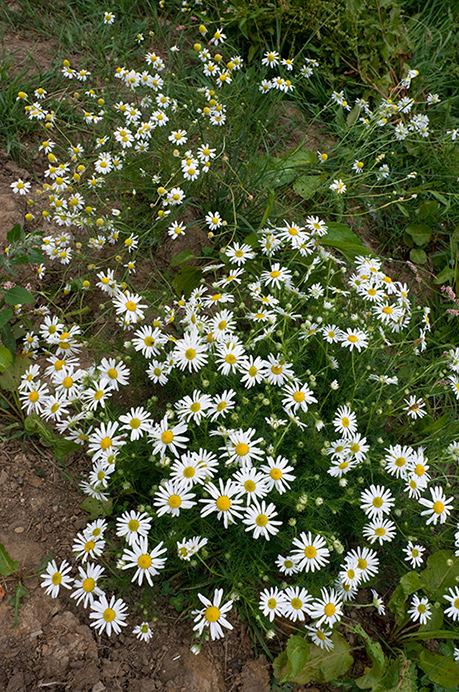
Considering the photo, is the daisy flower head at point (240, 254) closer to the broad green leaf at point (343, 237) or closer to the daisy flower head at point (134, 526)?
the broad green leaf at point (343, 237)

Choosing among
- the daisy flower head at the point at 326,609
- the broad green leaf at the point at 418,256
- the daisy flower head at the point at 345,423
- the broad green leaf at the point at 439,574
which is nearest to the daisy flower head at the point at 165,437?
the daisy flower head at the point at 345,423

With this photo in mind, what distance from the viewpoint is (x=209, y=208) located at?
3424mm

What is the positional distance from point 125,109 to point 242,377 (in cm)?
216

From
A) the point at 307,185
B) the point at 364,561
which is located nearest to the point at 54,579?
the point at 364,561

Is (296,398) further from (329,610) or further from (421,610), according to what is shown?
(421,610)

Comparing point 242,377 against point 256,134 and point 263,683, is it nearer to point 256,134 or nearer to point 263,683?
point 263,683

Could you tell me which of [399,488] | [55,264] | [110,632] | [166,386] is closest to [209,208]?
[55,264]

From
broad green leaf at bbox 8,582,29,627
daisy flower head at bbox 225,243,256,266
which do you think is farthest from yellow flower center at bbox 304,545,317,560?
daisy flower head at bbox 225,243,256,266

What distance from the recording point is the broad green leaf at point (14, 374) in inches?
104

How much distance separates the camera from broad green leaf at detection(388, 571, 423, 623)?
232cm

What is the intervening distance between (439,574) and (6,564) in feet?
6.62

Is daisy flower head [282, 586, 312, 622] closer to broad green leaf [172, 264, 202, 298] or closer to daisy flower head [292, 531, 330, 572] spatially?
daisy flower head [292, 531, 330, 572]

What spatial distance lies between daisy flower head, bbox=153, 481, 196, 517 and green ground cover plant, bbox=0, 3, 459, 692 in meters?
0.01

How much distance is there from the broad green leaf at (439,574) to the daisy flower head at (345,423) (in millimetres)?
764
